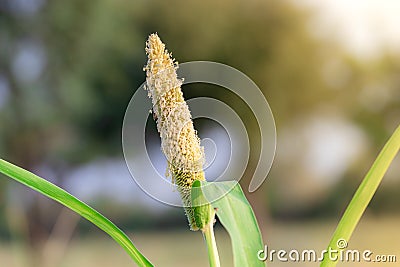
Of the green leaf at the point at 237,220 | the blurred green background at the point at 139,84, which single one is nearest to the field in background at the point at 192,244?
the blurred green background at the point at 139,84

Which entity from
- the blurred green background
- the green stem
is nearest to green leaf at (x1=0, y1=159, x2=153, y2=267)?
the green stem

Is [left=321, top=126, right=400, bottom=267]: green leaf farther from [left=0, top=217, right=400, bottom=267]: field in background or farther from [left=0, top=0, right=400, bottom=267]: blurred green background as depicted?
[left=0, top=217, right=400, bottom=267]: field in background

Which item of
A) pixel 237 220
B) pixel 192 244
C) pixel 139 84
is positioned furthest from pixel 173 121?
pixel 192 244

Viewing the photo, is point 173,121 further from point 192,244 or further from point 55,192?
point 192,244

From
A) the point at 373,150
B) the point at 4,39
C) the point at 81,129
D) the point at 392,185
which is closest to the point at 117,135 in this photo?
the point at 81,129

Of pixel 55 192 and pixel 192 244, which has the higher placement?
pixel 192 244
